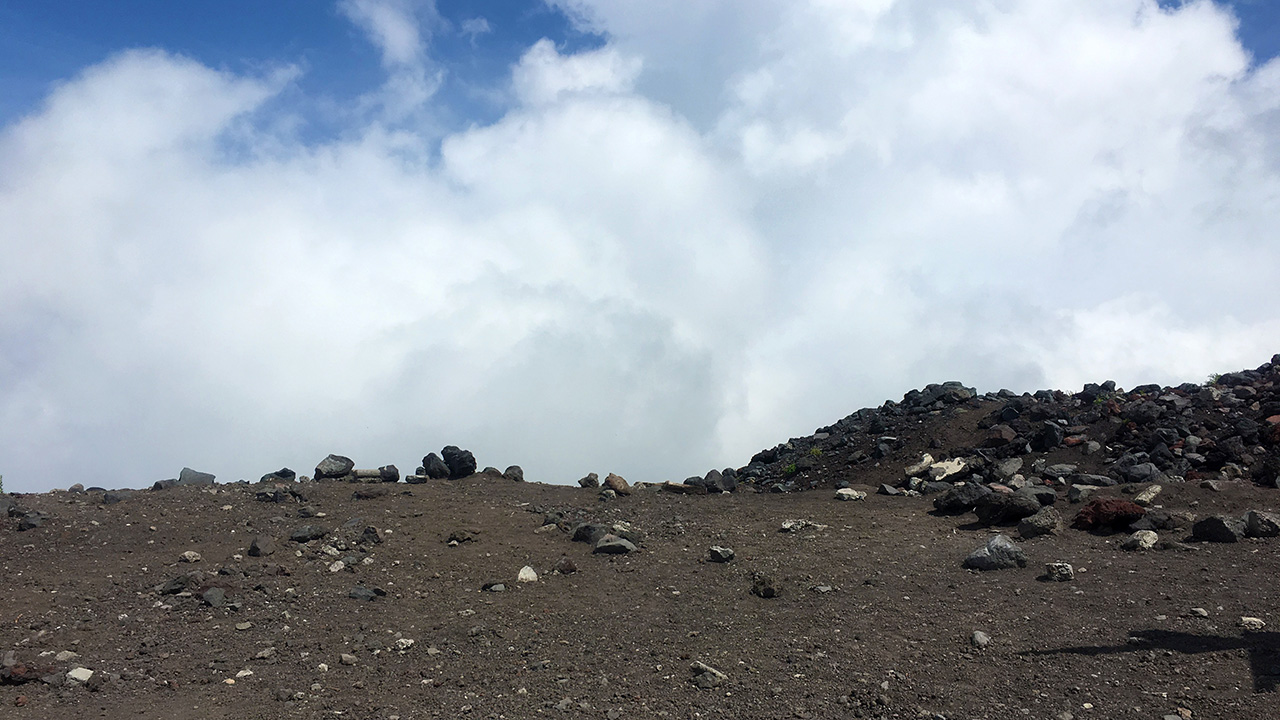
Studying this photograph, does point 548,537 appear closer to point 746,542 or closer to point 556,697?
point 746,542

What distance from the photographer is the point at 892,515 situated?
13.3 meters

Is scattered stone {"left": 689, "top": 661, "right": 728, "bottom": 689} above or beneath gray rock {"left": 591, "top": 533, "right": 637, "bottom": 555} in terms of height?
beneath

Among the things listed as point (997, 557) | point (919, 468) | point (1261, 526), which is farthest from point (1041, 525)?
point (919, 468)

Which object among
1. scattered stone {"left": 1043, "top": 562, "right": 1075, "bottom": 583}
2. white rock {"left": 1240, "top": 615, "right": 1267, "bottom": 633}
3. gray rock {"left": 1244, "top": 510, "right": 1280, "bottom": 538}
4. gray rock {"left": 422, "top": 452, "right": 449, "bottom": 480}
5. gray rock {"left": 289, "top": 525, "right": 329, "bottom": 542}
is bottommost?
white rock {"left": 1240, "top": 615, "right": 1267, "bottom": 633}

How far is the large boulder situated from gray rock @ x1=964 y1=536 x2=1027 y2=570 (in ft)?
32.2

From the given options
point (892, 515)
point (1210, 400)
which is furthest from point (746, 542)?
point (1210, 400)

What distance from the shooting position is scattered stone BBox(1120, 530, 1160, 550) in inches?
406

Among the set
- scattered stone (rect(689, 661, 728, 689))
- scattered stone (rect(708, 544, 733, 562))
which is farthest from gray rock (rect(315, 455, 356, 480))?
scattered stone (rect(689, 661, 728, 689))

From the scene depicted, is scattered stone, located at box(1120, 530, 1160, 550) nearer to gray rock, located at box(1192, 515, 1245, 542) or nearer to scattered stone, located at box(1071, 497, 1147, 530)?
gray rock, located at box(1192, 515, 1245, 542)

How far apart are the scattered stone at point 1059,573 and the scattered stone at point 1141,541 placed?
4.91 ft

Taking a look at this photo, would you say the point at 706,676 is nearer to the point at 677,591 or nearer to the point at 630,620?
the point at 630,620

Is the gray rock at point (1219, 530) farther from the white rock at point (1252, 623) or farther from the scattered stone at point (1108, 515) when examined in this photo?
the white rock at point (1252, 623)

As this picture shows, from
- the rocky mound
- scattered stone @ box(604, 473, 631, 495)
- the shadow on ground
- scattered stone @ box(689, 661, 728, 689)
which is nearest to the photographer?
the shadow on ground

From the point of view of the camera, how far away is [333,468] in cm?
1602
